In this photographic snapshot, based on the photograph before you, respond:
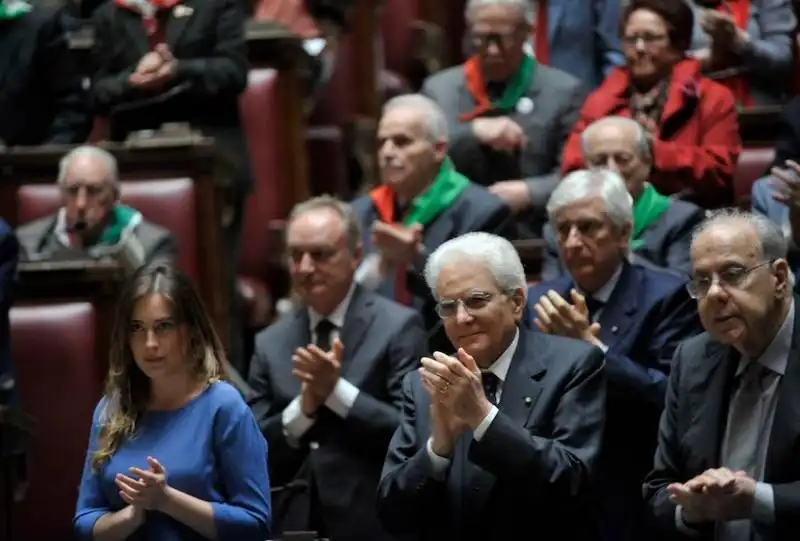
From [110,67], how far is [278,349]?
2.94 ft

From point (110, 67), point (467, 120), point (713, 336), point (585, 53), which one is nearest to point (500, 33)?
point (467, 120)

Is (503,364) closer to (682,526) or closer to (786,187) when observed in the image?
(682,526)

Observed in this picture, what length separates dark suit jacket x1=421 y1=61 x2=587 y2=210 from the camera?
2.53 meters

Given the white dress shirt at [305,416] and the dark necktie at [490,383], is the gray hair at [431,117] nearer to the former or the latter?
the white dress shirt at [305,416]

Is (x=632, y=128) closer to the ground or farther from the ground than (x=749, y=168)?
farther from the ground

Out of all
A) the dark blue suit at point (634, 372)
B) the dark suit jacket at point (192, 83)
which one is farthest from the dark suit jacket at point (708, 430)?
the dark suit jacket at point (192, 83)

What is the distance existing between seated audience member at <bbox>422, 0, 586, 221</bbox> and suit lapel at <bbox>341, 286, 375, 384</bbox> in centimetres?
49

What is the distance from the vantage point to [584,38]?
9.63 ft

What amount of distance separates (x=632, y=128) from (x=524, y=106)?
387mm

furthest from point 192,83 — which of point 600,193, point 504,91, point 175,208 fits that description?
point 600,193

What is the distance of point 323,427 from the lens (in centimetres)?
Result: 196

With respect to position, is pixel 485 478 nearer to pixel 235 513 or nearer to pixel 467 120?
pixel 235 513

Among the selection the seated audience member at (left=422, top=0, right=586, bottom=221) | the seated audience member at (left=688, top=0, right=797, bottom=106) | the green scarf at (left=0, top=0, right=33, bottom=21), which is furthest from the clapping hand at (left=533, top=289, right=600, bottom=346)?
the green scarf at (left=0, top=0, right=33, bottom=21)

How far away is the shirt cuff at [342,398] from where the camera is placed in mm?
1929
